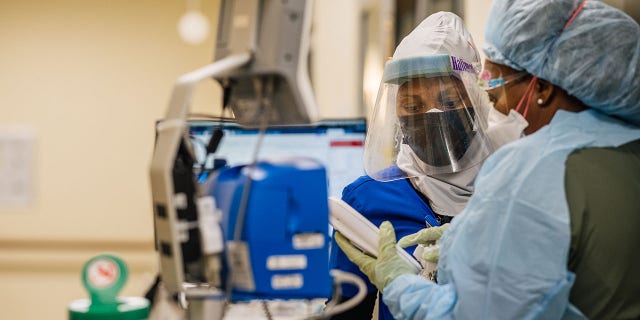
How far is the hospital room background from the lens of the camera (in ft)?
14.7

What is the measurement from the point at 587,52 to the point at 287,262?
0.75 m

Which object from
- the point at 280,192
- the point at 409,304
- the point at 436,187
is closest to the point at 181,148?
the point at 280,192

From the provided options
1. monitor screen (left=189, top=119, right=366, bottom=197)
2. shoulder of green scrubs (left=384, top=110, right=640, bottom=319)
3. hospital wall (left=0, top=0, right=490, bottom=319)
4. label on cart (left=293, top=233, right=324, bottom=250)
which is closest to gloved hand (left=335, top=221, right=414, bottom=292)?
shoulder of green scrubs (left=384, top=110, right=640, bottom=319)

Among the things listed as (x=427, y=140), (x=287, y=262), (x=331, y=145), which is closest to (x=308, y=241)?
(x=287, y=262)

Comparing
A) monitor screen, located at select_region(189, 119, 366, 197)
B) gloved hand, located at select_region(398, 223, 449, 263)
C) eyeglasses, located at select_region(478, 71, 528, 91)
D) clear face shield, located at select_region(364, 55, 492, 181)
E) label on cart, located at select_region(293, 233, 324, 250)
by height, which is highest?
eyeglasses, located at select_region(478, 71, 528, 91)

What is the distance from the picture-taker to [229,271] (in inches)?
51.3

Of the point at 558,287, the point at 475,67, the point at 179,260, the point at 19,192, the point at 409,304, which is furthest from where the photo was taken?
the point at 19,192

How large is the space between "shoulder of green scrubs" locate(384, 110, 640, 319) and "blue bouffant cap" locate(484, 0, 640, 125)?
50 mm

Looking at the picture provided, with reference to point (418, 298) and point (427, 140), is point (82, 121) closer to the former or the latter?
point (427, 140)

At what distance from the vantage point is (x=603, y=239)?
4.74 ft

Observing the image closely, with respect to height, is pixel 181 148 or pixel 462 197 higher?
pixel 181 148

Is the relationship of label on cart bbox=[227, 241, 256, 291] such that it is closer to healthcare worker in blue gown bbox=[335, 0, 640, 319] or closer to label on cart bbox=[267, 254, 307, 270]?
label on cart bbox=[267, 254, 307, 270]

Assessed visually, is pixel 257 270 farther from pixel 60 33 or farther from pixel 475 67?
pixel 60 33

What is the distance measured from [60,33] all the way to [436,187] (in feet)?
10.1
